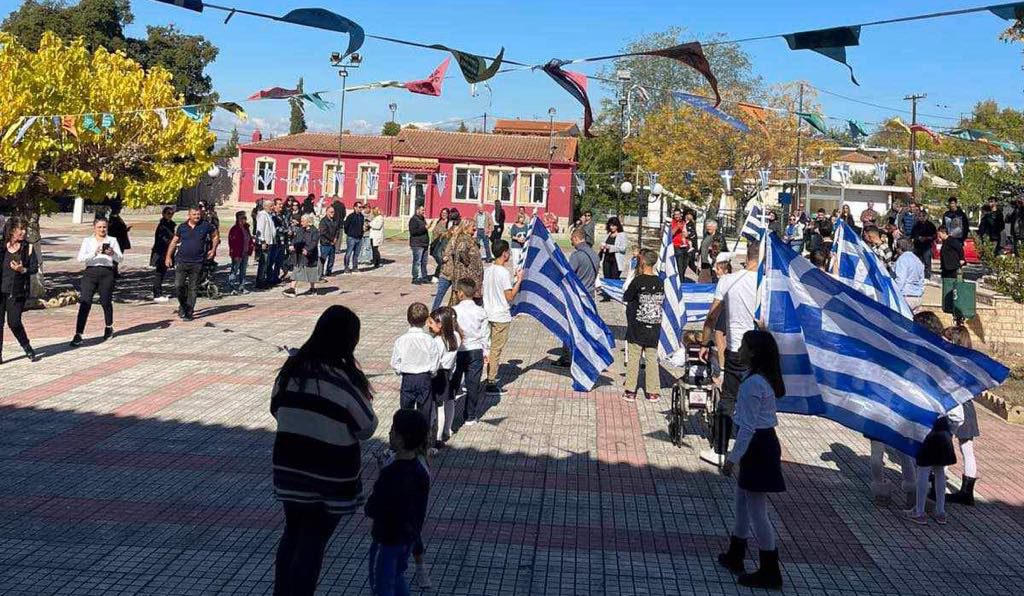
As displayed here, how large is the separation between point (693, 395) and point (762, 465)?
10.4ft

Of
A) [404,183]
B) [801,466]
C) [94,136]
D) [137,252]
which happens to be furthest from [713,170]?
[801,466]

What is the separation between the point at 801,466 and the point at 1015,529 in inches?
73.6

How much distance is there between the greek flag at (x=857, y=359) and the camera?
7051 mm

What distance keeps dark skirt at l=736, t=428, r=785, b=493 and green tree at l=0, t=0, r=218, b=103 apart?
44.9 meters

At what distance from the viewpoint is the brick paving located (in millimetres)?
6262

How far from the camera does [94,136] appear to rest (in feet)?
52.5

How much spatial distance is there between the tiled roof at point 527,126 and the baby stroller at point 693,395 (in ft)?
236

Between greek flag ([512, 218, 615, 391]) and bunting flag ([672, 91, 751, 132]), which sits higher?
bunting flag ([672, 91, 751, 132])

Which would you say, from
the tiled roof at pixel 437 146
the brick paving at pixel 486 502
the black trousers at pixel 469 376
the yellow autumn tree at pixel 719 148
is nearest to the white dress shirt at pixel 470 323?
the black trousers at pixel 469 376

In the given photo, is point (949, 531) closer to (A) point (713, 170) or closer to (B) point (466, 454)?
(B) point (466, 454)

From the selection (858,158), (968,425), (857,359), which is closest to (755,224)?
(968,425)

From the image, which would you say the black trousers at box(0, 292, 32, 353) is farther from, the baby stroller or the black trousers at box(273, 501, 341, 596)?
the black trousers at box(273, 501, 341, 596)

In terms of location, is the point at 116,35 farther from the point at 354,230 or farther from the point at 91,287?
the point at 91,287

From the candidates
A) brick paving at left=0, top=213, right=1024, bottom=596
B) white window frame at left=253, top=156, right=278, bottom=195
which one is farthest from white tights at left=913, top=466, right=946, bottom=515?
white window frame at left=253, top=156, right=278, bottom=195
